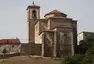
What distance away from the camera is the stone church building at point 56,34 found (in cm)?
5431

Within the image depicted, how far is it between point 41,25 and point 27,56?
8.52 meters

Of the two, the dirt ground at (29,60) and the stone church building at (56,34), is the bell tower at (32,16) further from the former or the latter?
the dirt ground at (29,60)

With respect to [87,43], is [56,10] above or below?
above

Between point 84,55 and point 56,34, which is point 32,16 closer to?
point 56,34

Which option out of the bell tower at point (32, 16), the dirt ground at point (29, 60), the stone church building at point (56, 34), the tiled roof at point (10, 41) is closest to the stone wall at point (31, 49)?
the stone church building at point (56, 34)

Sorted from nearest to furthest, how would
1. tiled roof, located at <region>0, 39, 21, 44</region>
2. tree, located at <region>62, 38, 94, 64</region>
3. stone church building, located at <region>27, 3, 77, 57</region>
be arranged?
tree, located at <region>62, 38, 94, 64</region> < stone church building, located at <region>27, 3, 77, 57</region> < tiled roof, located at <region>0, 39, 21, 44</region>

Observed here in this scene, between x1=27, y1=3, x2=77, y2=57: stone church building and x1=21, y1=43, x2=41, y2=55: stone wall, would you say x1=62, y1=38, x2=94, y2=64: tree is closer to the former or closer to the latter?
x1=27, y1=3, x2=77, y2=57: stone church building

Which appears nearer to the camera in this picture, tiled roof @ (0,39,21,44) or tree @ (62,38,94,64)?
tree @ (62,38,94,64)

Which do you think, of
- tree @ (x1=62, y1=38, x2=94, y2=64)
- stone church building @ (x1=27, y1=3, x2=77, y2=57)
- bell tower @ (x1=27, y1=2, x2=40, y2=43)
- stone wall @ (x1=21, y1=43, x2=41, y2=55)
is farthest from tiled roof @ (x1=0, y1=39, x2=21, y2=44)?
→ tree @ (x1=62, y1=38, x2=94, y2=64)

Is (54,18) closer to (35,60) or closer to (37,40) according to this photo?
(37,40)

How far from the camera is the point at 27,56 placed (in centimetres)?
5306

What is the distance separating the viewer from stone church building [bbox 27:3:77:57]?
54312 mm

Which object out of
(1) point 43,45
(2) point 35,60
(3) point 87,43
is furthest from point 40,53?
(3) point 87,43

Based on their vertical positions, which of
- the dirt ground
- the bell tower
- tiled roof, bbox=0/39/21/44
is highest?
the bell tower
